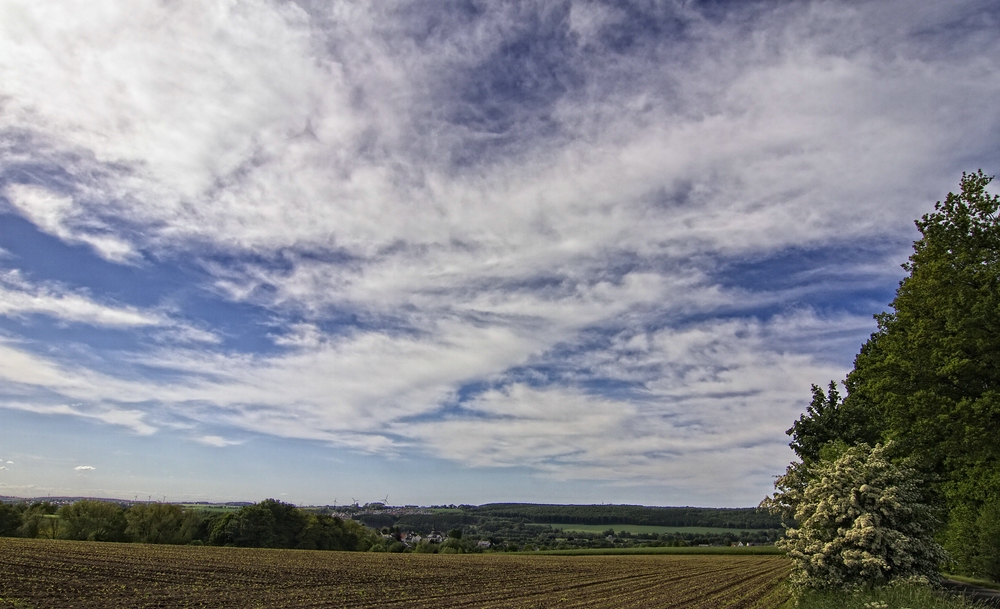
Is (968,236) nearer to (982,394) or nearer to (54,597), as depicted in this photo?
(982,394)

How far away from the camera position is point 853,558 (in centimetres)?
1702

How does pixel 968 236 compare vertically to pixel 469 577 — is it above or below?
above

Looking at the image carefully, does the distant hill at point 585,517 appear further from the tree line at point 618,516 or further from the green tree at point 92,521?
the green tree at point 92,521

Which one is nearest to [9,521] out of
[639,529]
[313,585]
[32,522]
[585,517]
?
[32,522]

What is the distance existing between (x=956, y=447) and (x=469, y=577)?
30992 millimetres

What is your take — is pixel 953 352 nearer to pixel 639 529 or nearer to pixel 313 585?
pixel 313 585

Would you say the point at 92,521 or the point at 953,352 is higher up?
the point at 953,352

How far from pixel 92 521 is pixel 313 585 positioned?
48.1 m

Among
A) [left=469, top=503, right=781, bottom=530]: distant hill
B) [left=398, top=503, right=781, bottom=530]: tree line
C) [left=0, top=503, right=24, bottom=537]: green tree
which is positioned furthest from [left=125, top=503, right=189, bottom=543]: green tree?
[left=469, top=503, right=781, bottom=530]: distant hill

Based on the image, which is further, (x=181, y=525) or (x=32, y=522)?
(x=181, y=525)

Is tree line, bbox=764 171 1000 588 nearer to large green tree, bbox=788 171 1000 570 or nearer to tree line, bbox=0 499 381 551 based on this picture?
large green tree, bbox=788 171 1000 570

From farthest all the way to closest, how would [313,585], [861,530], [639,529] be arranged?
[639,529], [313,585], [861,530]

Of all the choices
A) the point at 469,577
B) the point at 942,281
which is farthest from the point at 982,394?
the point at 469,577

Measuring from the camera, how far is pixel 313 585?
31.5 metres
